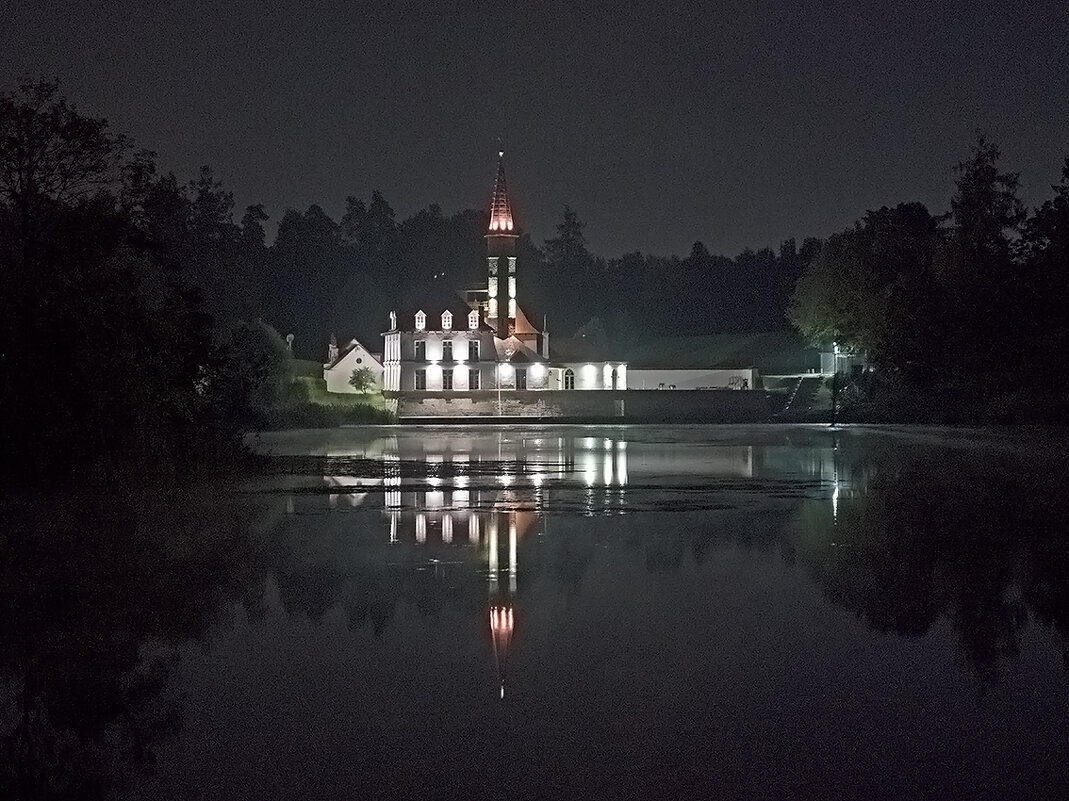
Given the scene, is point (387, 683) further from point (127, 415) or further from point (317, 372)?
point (317, 372)

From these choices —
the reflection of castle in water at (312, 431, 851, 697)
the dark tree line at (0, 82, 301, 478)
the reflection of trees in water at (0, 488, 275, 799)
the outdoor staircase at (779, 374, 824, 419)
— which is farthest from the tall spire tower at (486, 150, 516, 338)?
the reflection of trees in water at (0, 488, 275, 799)

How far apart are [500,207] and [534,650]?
362ft

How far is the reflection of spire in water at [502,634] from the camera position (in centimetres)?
1095

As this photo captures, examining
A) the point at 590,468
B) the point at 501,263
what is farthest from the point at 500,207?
the point at 590,468

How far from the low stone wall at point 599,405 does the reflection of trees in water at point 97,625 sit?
75447mm

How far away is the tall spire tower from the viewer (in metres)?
116

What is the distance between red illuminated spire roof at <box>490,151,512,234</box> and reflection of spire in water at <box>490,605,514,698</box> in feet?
350

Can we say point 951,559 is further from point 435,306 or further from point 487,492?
point 435,306

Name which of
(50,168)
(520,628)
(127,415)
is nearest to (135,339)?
(127,415)

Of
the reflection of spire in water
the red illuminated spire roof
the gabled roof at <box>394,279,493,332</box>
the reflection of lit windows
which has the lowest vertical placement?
the reflection of lit windows

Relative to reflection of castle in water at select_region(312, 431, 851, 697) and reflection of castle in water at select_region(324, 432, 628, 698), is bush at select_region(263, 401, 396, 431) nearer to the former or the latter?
reflection of castle in water at select_region(312, 431, 851, 697)

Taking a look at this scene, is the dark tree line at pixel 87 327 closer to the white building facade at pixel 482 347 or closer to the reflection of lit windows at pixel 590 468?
the reflection of lit windows at pixel 590 468

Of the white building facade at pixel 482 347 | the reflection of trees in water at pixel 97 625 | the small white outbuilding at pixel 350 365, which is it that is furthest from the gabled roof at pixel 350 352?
the reflection of trees in water at pixel 97 625

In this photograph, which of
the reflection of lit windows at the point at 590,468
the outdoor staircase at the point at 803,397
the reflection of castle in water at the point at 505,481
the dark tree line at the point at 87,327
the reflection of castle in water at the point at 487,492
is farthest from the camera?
the outdoor staircase at the point at 803,397
